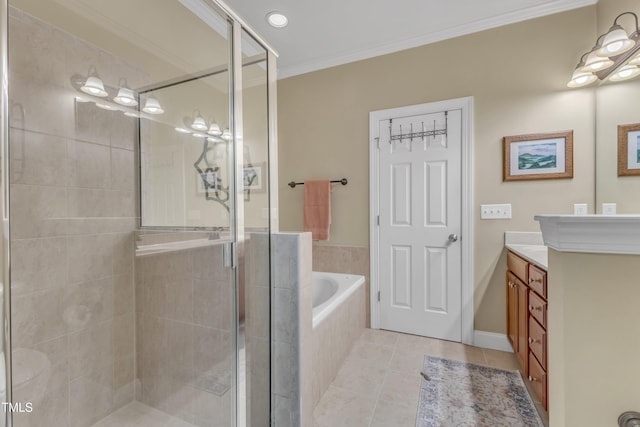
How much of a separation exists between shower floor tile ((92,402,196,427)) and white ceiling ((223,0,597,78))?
9.09 ft

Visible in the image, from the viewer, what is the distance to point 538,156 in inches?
82.0

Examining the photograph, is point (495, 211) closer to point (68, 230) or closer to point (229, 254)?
point (229, 254)

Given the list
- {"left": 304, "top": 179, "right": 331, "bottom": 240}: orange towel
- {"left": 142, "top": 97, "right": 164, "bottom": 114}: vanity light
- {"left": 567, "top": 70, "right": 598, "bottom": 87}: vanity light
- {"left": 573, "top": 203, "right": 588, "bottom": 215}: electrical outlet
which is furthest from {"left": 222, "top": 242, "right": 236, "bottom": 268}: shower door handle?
{"left": 567, "top": 70, "right": 598, "bottom": 87}: vanity light

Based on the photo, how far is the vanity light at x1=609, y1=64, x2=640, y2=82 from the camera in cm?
171

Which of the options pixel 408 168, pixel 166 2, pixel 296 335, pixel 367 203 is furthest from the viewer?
pixel 367 203

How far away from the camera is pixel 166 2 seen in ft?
6.31

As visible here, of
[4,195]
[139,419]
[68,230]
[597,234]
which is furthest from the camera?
[139,419]

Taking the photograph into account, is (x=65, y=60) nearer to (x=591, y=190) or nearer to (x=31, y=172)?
(x=31, y=172)

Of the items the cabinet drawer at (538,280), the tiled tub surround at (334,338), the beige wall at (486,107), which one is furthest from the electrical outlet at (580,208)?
the tiled tub surround at (334,338)

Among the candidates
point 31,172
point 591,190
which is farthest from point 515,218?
point 31,172

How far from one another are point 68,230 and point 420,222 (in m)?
2.41

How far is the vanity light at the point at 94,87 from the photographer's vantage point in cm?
147

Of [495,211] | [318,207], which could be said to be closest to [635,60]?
[495,211]

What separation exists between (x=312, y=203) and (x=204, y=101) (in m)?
1.43
